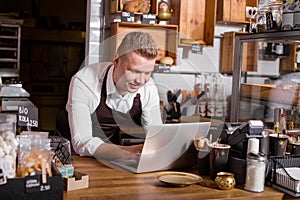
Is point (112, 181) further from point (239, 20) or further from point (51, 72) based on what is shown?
point (51, 72)

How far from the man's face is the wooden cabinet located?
215cm

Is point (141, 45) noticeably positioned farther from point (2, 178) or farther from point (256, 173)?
point (2, 178)

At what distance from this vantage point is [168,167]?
197 centimetres

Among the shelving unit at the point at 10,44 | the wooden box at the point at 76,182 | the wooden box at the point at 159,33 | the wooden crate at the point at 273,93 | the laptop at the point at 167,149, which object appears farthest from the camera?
the shelving unit at the point at 10,44

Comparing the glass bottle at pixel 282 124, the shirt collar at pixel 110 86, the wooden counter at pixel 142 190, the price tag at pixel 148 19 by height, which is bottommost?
the wooden counter at pixel 142 190

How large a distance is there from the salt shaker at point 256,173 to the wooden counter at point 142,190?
3cm

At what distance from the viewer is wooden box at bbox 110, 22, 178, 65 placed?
3.97 metres

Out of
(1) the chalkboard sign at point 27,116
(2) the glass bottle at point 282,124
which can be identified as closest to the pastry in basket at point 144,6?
(2) the glass bottle at point 282,124

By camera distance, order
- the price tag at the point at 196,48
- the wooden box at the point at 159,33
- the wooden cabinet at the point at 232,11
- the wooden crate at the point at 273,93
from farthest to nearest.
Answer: the wooden cabinet at the point at 232,11, the price tag at the point at 196,48, the wooden box at the point at 159,33, the wooden crate at the point at 273,93

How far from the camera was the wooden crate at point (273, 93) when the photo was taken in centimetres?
279

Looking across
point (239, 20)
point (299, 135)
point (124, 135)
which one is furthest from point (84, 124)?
point (239, 20)

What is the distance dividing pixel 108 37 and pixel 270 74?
1731mm

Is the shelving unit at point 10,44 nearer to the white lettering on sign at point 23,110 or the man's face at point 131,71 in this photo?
the man's face at point 131,71

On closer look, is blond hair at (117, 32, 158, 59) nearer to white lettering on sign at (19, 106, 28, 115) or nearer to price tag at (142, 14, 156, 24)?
white lettering on sign at (19, 106, 28, 115)
